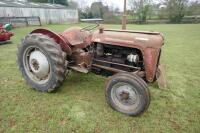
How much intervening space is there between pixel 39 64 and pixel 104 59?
1162 millimetres

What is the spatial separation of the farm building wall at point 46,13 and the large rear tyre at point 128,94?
19.1 meters

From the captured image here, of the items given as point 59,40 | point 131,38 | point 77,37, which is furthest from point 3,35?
point 131,38

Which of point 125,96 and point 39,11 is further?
point 39,11

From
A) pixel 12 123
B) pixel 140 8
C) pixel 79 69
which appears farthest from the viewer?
pixel 140 8

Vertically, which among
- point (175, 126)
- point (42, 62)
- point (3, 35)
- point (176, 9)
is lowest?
point (175, 126)

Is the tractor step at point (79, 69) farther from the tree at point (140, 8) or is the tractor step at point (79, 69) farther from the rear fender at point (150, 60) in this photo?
the tree at point (140, 8)

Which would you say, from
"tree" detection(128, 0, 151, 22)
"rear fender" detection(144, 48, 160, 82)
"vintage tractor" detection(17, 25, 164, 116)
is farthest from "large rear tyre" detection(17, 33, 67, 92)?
"tree" detection(128, 0, 151, 22)

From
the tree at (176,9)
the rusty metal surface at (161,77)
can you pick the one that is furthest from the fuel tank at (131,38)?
the tree at (176,9)

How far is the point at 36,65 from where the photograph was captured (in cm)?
353

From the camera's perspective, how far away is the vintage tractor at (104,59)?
9.14 feet

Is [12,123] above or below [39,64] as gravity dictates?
below

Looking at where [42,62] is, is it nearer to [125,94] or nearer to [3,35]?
[125,94]

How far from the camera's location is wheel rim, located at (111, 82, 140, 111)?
9.16ft

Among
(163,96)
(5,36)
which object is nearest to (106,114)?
(163,96)
